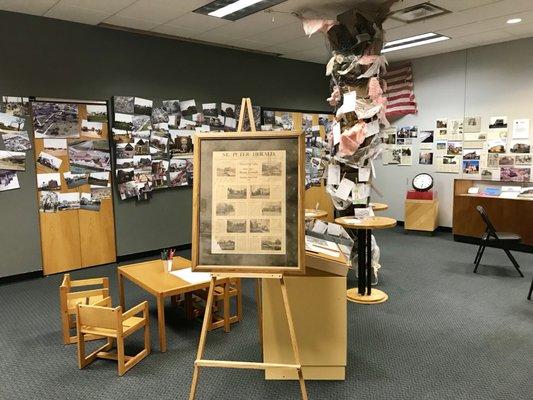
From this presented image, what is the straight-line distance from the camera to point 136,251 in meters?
5.32

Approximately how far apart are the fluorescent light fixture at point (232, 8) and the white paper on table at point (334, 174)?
1772 millimetres

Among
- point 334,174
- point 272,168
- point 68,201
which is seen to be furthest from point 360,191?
point 68,201

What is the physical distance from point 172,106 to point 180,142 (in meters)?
0.48

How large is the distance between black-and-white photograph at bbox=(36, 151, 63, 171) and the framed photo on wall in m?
3.03

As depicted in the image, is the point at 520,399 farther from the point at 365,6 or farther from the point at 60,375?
the point at 365,6

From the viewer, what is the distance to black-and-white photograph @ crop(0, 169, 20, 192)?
429cm

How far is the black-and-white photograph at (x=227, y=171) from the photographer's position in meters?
2.24

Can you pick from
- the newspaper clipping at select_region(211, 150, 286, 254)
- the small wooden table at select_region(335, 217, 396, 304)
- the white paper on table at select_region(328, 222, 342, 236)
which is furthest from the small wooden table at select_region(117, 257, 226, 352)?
the small wooden table at select_region(335, 217, 396, 304)

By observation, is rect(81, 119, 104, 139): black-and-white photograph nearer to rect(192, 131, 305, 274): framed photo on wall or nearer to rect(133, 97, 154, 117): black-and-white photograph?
rect(133, 97, 154, 117): black-and-white photograph

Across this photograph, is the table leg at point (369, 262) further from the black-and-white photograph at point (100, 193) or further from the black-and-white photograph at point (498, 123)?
the black-and-white photograph at point (498, 123)

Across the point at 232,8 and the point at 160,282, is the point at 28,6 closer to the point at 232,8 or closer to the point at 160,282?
the point at 232,8

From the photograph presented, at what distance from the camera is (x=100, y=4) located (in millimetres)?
3975

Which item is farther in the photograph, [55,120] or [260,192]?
[55,120]

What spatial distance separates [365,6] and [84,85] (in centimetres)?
318
